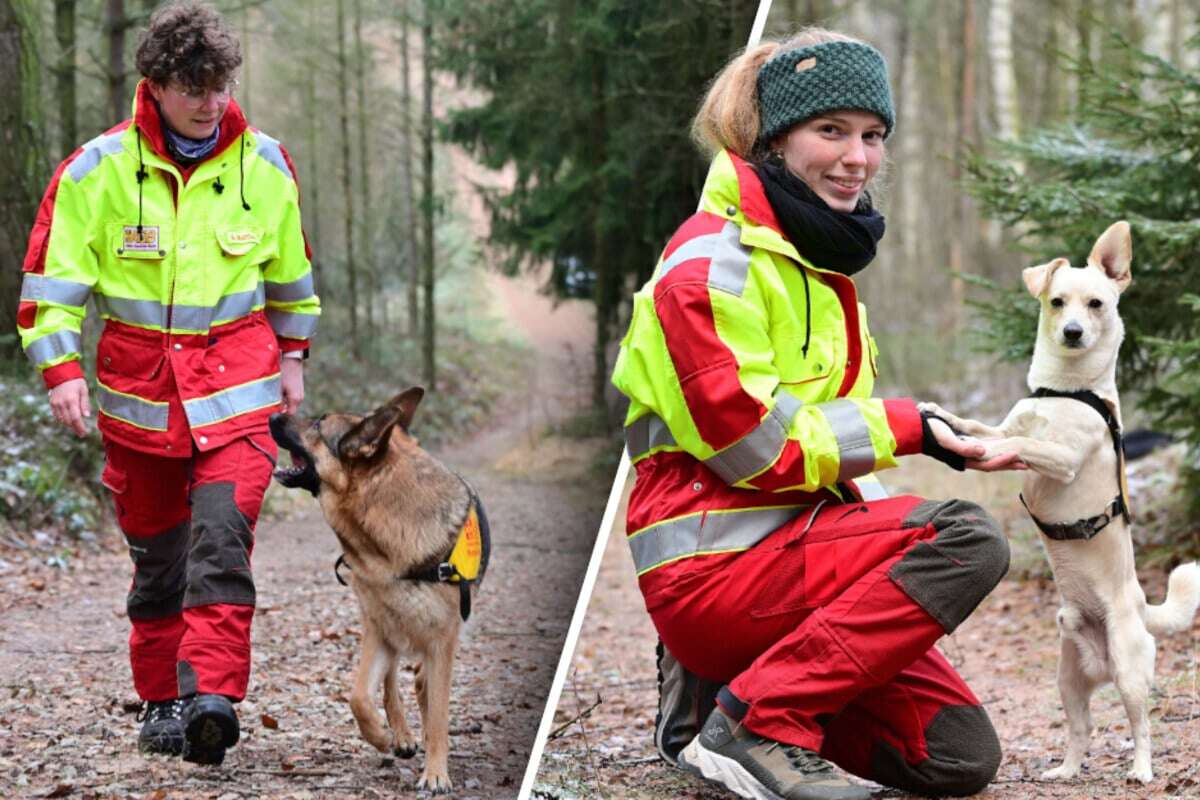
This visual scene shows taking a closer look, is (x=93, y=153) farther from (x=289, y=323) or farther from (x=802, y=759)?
(x=802, y=759)

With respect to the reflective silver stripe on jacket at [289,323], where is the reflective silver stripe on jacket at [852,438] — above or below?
below

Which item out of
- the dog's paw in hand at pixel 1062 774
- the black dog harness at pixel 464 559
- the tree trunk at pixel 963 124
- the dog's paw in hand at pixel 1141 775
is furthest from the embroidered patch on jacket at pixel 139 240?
the tree trunk at pixel 963 124

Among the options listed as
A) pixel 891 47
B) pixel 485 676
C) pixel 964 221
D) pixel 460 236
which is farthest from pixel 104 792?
pixel 891 47

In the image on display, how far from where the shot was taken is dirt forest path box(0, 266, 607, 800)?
9.88ft

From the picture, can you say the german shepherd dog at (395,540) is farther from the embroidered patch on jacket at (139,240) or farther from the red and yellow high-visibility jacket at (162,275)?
the embroidered patch on jacket at (139,240)

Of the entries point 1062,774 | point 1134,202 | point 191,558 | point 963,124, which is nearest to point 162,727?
point 191,558

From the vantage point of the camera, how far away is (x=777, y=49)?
121 inches

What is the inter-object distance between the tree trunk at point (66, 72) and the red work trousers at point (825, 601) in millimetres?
1821

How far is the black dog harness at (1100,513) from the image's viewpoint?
3.33m

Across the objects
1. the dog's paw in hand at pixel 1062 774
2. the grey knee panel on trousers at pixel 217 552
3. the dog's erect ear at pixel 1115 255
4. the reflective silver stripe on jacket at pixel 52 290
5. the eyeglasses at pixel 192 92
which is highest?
the eyeglasses at pixel 192 92

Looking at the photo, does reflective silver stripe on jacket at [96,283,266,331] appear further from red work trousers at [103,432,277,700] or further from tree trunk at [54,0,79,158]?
tree trunk at [54,0,79,158]

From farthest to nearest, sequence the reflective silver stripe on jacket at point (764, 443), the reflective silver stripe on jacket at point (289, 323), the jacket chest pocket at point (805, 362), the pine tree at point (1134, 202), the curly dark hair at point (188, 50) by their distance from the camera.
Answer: the pine tree at point (1134, 202) < the reflective silver stripe on jacket at point (289, 323) < the curly dark hair at point (188, 50) < the jacket chest pocket at point (805, 362) < the reflective silver stripe on jacket at point (764, 443)

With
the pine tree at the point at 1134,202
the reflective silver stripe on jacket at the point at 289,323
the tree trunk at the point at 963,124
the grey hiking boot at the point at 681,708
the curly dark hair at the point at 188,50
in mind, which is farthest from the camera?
the tree trunk at the point at 963,124

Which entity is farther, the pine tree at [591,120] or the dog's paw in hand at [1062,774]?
the dog's paw in hand at [1062,774]
